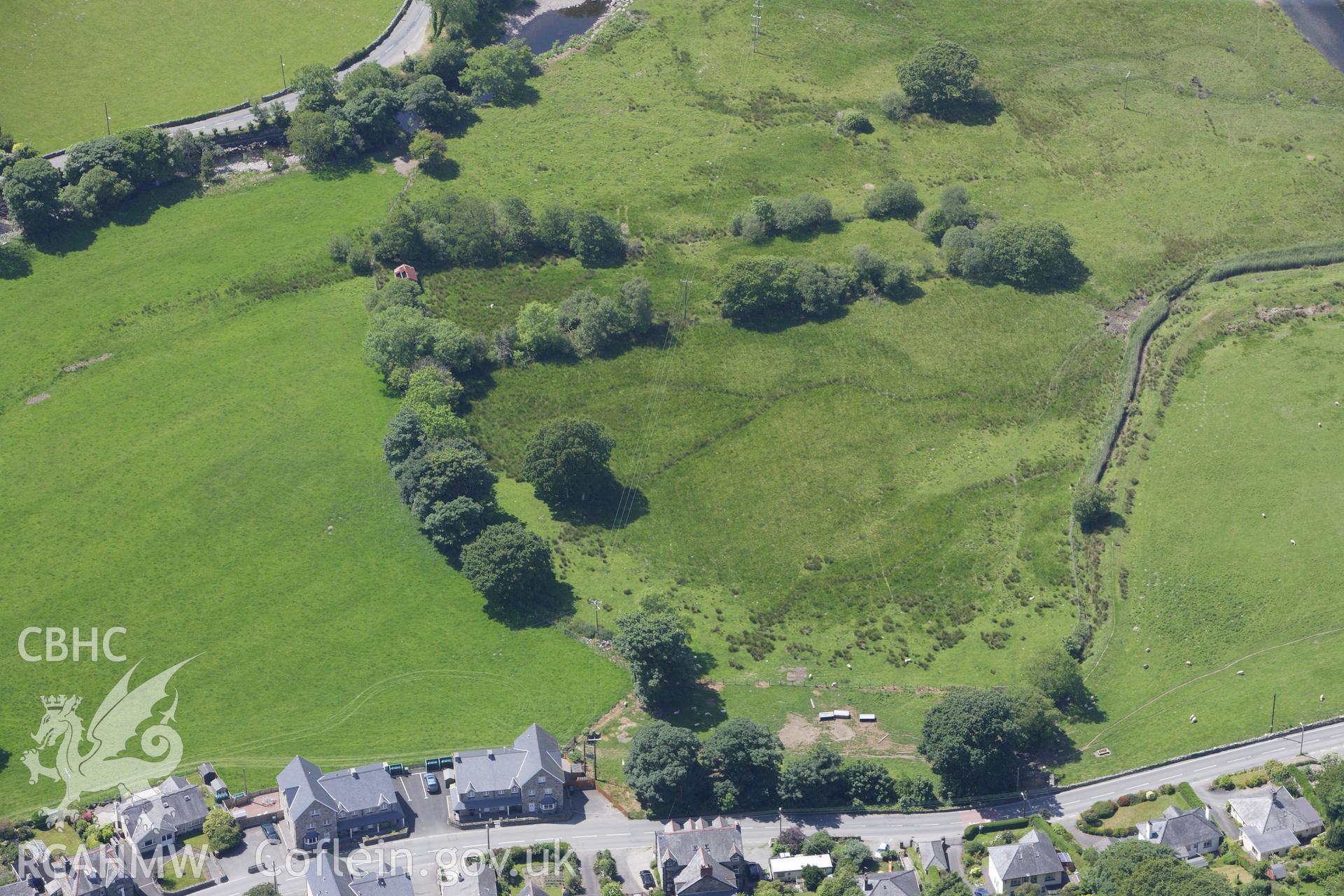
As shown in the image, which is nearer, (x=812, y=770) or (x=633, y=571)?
(x=812, y=770)

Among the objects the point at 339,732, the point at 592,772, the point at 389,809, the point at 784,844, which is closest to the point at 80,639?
the point at 339,732

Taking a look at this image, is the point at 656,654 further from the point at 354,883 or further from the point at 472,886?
the point at 354,883

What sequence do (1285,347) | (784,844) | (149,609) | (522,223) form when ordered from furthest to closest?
(522,223) < (1285,347) < (149,609) < (784,844)

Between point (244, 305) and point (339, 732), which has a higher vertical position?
point (244, 305)

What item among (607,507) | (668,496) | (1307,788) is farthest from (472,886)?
(1307,788)

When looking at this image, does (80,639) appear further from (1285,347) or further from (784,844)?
(1285,347)

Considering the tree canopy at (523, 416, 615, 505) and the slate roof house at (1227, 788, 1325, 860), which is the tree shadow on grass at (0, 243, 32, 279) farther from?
the slate roof house at (1227, 788, 1325, 860)
